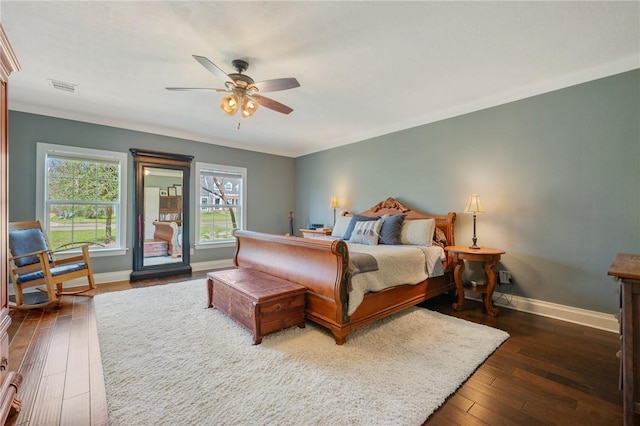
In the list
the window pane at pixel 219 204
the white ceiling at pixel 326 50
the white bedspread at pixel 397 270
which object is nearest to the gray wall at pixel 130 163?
the window pane at pixel 219 204

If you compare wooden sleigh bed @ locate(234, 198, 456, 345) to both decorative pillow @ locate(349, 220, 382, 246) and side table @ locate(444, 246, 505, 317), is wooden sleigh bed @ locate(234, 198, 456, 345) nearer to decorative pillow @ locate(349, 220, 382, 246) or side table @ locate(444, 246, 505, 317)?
side table @ locate(444, 246, 505, 317)

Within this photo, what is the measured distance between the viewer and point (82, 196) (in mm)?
4340

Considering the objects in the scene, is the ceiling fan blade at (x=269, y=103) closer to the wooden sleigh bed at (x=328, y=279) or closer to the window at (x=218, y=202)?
the wooden sleigh bed at (x=328, y=279)

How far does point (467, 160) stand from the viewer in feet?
12.5

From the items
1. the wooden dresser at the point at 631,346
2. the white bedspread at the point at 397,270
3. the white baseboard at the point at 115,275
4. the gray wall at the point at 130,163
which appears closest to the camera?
the wooden dresser at the point at 631,346

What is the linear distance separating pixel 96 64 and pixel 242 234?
7.90ft

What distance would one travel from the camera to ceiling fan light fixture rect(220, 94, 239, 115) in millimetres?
2697

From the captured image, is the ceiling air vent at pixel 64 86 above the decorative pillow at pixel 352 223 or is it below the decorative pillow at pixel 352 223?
above

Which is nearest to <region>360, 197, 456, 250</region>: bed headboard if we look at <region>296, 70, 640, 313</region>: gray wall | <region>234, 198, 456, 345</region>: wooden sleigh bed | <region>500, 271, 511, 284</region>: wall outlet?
<region>234, 198, 456, 345</region>: wooden sleigh bed

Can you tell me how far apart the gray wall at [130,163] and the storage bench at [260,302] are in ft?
9.63

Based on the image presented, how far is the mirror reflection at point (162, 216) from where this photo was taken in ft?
15.9

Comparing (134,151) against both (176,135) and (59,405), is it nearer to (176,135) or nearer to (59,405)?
(176,135)

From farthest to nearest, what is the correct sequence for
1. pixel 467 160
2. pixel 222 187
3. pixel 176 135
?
pixel 222 187, pixel 176 135, pixel 467 160

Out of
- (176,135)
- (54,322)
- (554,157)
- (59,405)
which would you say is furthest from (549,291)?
(176,135)
